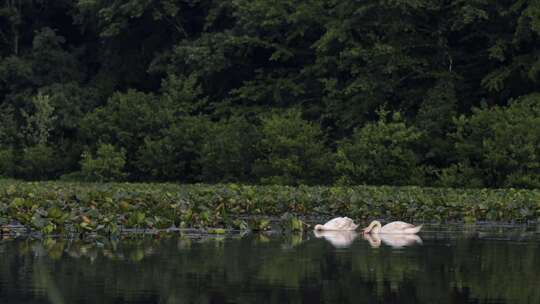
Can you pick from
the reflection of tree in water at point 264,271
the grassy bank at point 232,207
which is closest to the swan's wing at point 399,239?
the reflection of tree in water at point 264,271

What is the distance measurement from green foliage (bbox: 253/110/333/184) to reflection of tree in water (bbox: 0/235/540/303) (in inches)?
723

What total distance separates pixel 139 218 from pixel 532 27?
670 inches

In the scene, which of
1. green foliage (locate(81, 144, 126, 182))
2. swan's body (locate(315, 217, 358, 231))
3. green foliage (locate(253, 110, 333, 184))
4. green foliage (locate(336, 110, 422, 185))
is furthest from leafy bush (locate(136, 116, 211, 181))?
swan's body (locate(315, 217, 358, 231))

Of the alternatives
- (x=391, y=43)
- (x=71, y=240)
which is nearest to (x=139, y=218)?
(x=71, y=240)

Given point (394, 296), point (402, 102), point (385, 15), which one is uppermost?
point (385, 15)

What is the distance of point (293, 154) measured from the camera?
37438 millimetres

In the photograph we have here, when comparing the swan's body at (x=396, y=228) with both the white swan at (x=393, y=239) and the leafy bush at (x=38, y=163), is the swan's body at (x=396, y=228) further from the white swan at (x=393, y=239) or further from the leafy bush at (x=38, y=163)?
the leafy bush at (x=38, y=163)

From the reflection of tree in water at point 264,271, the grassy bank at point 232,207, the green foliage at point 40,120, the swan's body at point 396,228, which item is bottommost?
the reflection of tree in water at point 264,271

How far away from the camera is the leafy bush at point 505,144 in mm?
32875

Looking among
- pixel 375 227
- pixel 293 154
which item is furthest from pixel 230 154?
pixel 375 227

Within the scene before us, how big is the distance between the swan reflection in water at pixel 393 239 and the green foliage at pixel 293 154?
1681cm

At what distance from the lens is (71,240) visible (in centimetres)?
1831

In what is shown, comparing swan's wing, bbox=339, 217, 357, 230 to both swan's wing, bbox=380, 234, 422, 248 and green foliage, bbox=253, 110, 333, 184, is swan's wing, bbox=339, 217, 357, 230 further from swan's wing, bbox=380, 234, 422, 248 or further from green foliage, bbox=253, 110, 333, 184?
green foliage, bbox=253, 110, 333, 184

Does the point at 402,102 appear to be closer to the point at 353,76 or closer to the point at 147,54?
the point at 353,76
